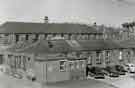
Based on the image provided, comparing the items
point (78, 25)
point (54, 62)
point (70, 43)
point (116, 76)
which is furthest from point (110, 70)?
point (78, 25)

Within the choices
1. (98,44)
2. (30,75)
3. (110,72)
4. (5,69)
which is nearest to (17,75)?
(30,75)

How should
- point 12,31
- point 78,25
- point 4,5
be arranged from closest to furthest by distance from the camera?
1. point 4,5
2. point 12,31
3. point 78,25

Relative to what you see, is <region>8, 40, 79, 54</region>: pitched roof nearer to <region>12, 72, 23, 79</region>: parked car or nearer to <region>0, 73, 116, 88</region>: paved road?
<region>12, 72, 23, 79</region>: parked car

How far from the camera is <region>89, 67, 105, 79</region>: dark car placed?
16859 mm

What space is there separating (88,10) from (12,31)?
873 cm

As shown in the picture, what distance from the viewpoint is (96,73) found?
58.2 feet

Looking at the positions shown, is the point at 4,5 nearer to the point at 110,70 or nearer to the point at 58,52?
the point at 58,52

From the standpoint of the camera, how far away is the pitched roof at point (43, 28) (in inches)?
1080

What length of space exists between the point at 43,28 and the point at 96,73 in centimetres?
1259

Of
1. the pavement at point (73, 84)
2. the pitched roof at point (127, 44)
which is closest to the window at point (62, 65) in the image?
the pavement at point (73, 84)

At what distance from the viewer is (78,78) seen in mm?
15961

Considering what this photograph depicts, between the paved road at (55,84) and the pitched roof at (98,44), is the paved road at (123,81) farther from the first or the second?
the pitched roof at (98,44)

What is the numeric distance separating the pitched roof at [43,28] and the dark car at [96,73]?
11438 mm

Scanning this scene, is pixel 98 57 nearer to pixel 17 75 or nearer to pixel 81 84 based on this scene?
pixel 81 84
